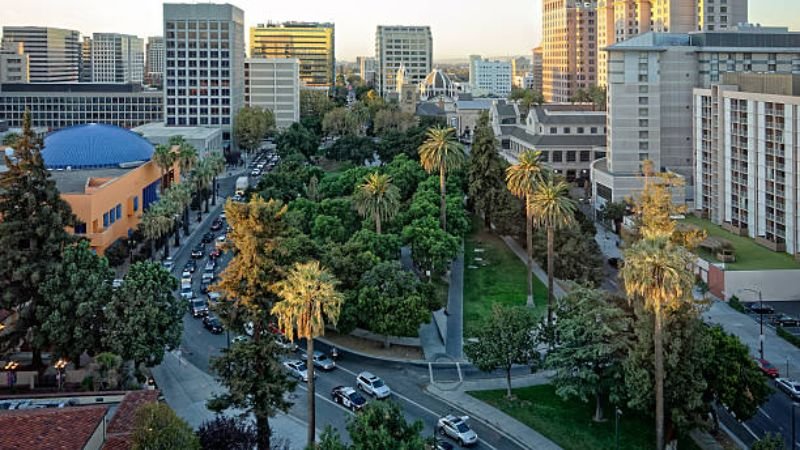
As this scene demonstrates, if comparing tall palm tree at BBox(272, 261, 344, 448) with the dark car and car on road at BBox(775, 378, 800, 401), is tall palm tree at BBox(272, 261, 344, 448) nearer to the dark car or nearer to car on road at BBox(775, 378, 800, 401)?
the dark car

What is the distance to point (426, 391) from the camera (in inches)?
2202

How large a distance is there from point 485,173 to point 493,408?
164ft

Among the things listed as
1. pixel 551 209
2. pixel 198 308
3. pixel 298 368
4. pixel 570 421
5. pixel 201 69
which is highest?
pixel 201 69

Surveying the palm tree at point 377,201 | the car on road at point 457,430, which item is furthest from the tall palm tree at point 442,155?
the car on road at point 457,430

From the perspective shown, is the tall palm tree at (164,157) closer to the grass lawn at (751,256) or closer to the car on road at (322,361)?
the car on road at (322,361)

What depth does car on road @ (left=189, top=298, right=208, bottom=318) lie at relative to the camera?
2820 inches

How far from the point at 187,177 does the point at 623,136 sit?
215 ft

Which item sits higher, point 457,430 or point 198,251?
point 198,251

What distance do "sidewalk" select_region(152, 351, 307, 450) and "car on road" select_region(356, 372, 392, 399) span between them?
5736 millimetres

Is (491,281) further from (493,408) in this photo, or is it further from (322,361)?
(493,408)

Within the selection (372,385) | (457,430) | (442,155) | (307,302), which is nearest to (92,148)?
(442,155)

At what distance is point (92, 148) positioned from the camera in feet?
382

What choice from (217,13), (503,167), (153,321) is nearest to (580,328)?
(153,321)

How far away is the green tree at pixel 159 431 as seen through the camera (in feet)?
117
